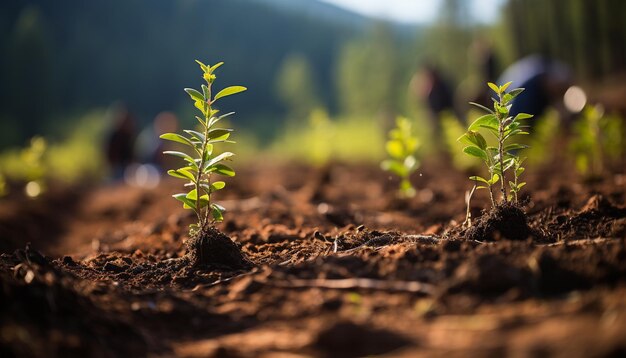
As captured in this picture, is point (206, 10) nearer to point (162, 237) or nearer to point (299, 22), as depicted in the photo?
point (299, 22)

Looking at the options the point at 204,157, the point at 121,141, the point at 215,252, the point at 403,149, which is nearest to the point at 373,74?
the point at 121,141

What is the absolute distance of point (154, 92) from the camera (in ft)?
218

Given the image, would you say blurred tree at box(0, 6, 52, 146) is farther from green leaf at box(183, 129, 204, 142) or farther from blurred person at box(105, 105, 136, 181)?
green leaf at box(183, 129, 204, 142)

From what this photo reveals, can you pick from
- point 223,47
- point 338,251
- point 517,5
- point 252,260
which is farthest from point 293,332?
point 223,47

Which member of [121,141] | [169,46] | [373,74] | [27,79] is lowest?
[121,141]

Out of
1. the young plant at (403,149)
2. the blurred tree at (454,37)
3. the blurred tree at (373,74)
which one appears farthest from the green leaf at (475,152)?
the blurred tree at (454,37)

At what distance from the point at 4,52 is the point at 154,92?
28.9 m

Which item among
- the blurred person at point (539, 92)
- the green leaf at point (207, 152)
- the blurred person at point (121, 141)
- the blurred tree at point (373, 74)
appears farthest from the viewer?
the blurred tree at point (373, 74)

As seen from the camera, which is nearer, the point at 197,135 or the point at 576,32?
the point at 197,135

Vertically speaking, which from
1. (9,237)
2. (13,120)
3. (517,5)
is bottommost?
(9,237)

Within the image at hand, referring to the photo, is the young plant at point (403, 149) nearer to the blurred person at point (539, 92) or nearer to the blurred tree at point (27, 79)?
the blurred person at point (539, 92)

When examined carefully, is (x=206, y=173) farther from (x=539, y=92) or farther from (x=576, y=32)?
(x=576, y=32)

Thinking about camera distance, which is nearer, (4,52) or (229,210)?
(229,210)

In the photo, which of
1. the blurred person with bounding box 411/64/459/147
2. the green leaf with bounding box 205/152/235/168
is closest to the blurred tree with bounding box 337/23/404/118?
the blurred person with bounding box 411/64/459/147
